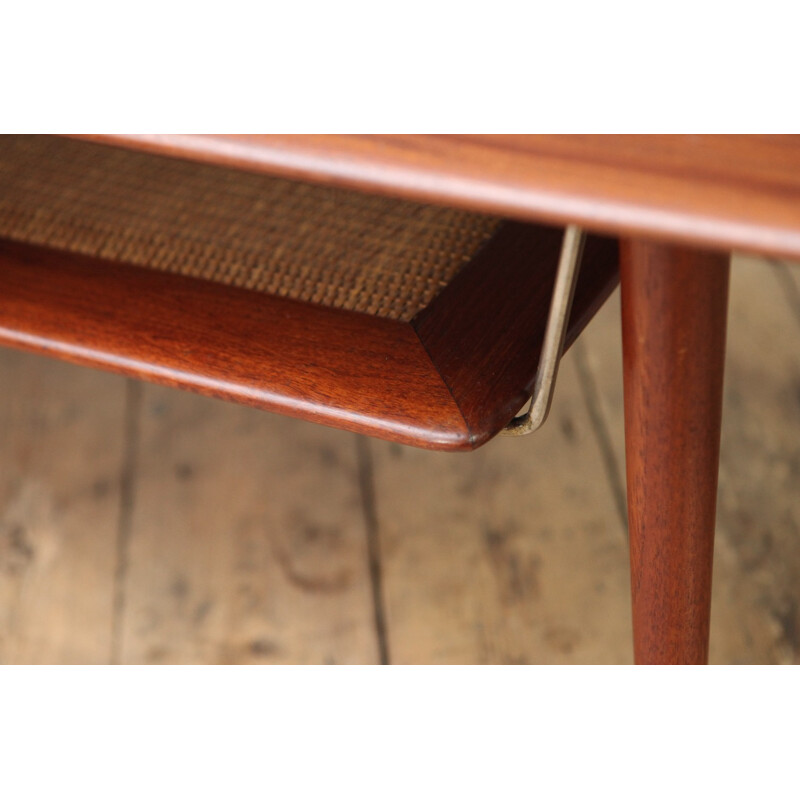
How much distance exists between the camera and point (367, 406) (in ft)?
1.68

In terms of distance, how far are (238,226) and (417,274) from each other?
0.14 m

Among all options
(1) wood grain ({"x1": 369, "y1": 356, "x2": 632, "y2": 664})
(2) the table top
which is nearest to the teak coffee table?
(2) the table top

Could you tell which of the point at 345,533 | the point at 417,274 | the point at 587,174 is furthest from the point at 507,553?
the point at 587,174

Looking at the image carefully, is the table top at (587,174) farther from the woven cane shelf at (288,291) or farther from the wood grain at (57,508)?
the wood grain at (57,508)

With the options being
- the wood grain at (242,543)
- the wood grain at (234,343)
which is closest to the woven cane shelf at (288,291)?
the wood grain at (234,343)

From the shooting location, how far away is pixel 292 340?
559mm

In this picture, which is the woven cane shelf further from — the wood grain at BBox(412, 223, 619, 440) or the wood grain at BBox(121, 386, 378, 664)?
the wood grain at BBox(121, 386, 378, 664)

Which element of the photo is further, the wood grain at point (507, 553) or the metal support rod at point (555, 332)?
the wood grain at point (507, 553)

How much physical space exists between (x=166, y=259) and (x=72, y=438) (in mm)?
392

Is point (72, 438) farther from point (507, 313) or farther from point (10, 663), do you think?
point (507, 313)

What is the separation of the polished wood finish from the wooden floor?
308 millimetres

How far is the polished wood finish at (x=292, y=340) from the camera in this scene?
51 cm
